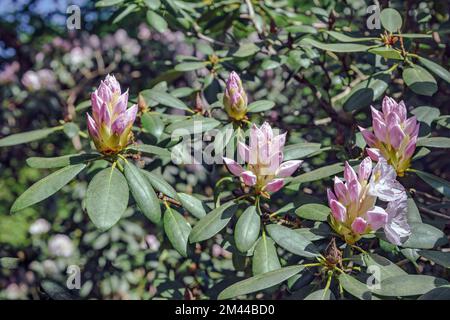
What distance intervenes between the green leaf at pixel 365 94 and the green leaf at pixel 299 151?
0.54ft

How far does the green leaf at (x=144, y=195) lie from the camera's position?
1.33m

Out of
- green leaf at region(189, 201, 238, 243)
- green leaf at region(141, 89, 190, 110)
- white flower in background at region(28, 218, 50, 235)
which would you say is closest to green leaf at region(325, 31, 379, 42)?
green leaf at region(141, 89, 190, 110)

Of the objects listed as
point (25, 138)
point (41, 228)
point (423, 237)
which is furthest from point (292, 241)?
point (41, 228)

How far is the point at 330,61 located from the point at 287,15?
0.33 metres

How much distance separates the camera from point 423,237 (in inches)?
49.8

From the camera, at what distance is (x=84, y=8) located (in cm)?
339

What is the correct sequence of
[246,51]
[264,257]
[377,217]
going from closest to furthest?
[377,217] → [264,257] → [246,51]

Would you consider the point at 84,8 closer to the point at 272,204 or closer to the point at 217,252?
the point at 217,252

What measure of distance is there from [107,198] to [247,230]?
1.12 feet

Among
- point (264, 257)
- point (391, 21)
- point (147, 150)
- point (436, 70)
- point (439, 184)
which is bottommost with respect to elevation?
point (264, 257)

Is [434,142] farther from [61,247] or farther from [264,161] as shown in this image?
[61,247]
